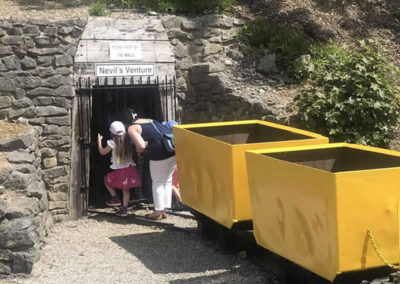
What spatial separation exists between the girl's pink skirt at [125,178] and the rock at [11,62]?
1959 millimetres

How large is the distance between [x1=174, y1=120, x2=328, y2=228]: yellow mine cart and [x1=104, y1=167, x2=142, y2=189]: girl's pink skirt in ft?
5.98

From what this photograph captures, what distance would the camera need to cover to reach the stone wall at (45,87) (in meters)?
8.87

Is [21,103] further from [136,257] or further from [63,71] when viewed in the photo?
[136,257]

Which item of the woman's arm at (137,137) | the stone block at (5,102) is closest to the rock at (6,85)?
the stone block at (5,102)

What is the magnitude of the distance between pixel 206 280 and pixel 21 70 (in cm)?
424

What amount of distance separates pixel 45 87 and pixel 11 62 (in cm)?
55

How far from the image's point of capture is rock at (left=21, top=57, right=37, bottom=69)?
8906 mm

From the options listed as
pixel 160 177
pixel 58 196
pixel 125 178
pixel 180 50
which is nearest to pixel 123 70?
pixel 180 50

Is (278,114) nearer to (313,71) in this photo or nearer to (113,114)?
(313,71)

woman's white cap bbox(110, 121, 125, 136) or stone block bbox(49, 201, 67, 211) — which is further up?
woman's white cap bbox(110, 121, 125, 136)

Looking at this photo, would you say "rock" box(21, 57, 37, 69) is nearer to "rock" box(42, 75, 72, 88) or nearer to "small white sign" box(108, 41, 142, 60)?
"rock" box(42, 75, 72, 88)

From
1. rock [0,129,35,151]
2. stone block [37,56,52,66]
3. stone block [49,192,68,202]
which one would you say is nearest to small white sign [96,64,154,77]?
stone block [37,56,52,66]

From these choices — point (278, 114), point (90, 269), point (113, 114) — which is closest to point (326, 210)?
point (90, 269)

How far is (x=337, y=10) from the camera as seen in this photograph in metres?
11.8
